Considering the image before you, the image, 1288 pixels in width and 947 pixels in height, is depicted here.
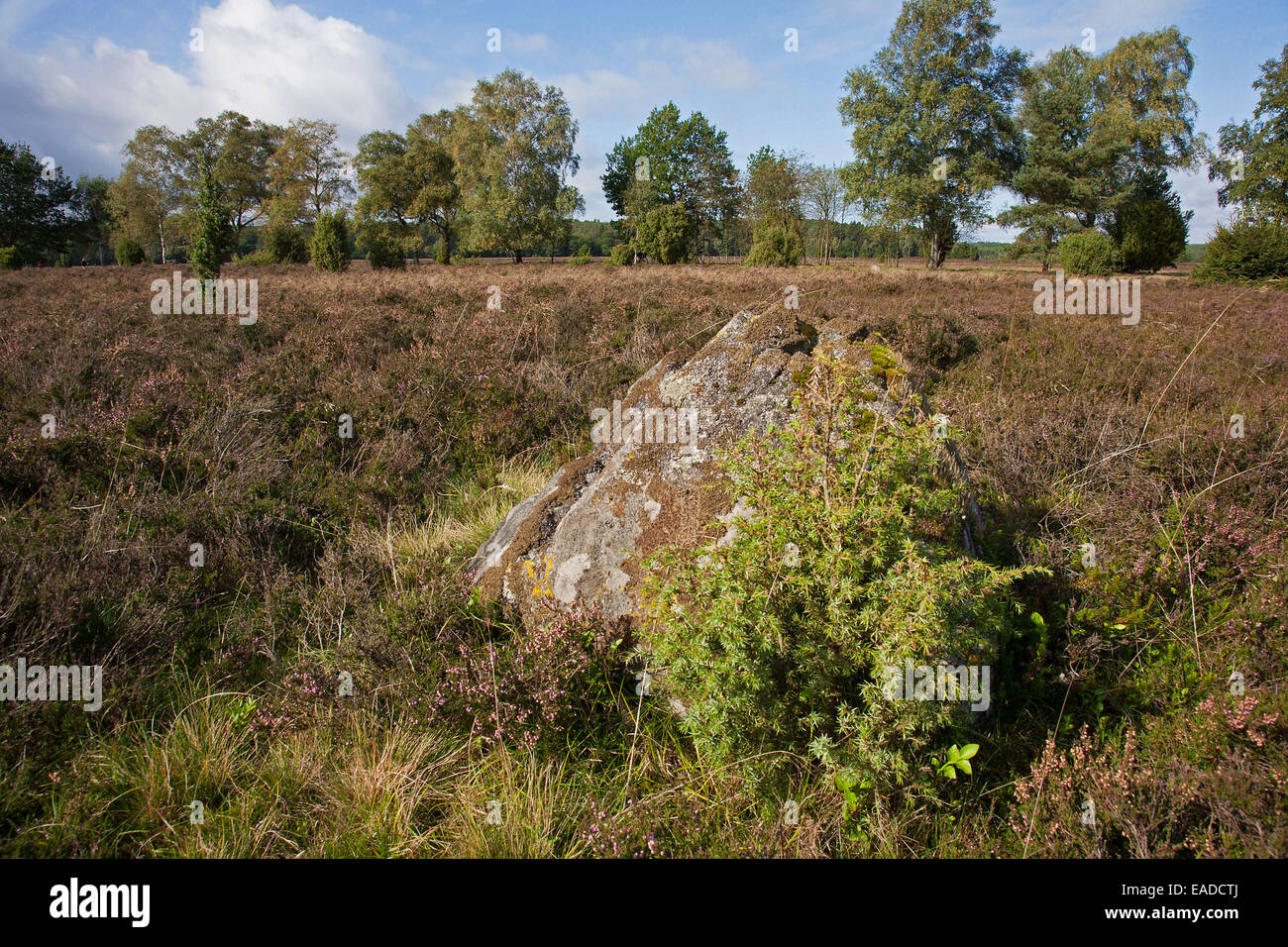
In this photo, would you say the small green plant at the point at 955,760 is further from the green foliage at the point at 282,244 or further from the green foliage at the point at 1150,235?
the green foliage at the point at 282,244

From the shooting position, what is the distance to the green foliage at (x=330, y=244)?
83.1 feet

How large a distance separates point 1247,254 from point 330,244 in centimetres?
3152

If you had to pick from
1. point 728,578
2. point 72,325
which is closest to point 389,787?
point 728,578

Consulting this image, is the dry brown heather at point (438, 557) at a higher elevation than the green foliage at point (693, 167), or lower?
lower

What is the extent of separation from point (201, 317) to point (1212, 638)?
10.6 m

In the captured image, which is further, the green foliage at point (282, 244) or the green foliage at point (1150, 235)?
the green foliage at point (282, 244)

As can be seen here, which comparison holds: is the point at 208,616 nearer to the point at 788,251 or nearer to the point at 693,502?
the point at 693,502

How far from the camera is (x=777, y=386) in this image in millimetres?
A: 3410

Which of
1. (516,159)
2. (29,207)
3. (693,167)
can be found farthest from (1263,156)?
(29,207)
